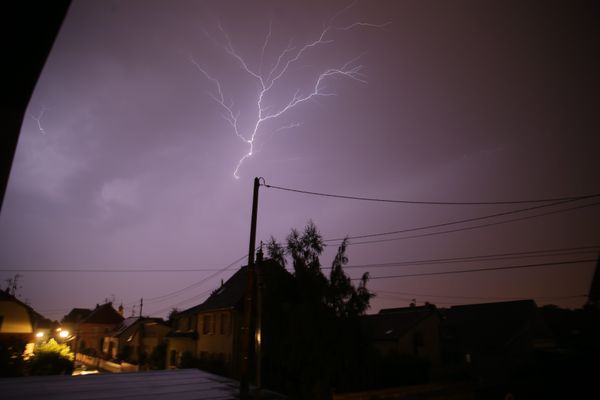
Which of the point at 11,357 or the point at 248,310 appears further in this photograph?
the point at 11,357

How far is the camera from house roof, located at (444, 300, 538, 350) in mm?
38688

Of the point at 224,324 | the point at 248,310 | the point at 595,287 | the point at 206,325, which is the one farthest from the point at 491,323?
the point at 248,310

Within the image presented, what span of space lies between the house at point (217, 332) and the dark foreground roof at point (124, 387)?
24.4ft

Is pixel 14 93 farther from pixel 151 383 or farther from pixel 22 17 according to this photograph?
pixel 151 383

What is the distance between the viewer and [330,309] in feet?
54.2

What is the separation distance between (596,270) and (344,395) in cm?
1546

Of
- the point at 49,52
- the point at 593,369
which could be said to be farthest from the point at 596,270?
the point at 49,52

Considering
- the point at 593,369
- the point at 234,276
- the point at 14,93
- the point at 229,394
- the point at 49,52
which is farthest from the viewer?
the point at 234,276

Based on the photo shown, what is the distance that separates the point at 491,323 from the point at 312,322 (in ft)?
123

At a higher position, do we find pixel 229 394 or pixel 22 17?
pixel 22 17

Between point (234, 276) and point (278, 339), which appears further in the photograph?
point (234, 276)

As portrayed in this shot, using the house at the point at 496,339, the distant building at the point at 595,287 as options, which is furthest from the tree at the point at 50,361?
the distant building at the point at 595,287

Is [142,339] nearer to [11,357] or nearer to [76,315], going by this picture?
[11,357]

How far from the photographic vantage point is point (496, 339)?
38938 mm
